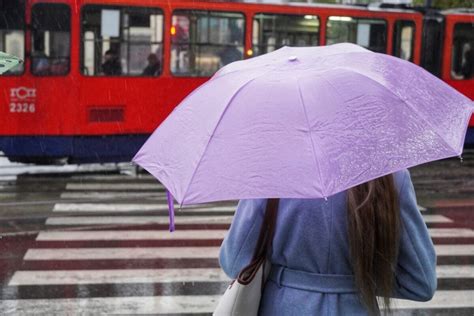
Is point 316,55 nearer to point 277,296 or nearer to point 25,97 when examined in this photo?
point 277,296

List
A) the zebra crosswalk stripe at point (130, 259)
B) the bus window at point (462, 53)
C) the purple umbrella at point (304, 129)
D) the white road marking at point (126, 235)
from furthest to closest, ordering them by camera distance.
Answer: the bus window at point (462, 53)
the white road marking at point (126, 235)
the zebra crosswalk stripe at point (130, 259)
the purple umbrella at point (304, 129)

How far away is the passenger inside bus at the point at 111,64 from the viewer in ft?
45.9

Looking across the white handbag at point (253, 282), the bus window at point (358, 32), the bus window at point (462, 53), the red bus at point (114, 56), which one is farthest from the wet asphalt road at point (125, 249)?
the bus window at point (462, 53)

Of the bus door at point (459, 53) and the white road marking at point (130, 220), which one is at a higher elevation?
the bus door at point (459, 53)

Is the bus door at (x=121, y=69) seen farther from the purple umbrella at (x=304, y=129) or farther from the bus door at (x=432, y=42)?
the purple umbrella at (x=304, y=129)

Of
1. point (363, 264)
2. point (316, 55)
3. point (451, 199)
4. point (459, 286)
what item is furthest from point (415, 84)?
point (451, 199)

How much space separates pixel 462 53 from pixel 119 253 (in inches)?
456

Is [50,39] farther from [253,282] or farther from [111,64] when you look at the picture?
[253,282]

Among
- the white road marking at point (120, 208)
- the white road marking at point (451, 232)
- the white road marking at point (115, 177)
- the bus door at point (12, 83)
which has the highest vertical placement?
the bus door at point (12, 83)

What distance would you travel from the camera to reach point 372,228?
2.40 metres

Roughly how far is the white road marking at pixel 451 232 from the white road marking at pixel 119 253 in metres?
2.92

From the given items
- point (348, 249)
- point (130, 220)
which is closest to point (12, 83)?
point (130, 220)

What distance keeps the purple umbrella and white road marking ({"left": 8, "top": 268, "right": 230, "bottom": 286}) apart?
15.6 ft

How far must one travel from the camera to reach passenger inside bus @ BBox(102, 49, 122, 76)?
45.9ft
